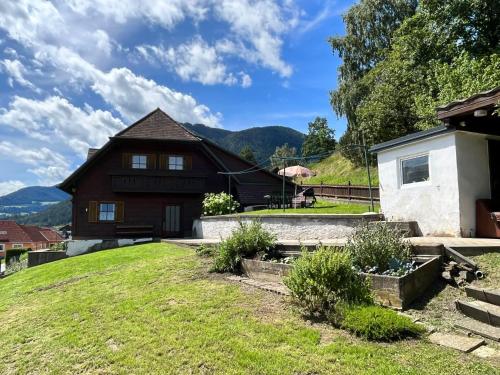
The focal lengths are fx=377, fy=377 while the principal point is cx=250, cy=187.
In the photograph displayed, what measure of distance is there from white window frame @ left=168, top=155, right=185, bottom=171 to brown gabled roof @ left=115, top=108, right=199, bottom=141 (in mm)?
1211

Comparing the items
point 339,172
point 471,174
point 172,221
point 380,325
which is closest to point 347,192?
point 172,221

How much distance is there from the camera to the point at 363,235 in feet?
20.8

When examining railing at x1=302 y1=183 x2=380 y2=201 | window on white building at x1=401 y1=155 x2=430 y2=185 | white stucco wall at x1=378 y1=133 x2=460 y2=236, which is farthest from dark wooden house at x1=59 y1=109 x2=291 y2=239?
window on white building at x1=401 y1=155 x2=430 y2=185

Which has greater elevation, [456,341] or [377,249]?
[377,249]

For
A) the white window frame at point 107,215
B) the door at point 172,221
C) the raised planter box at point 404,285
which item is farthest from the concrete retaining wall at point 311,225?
the white window frame at point 107,215

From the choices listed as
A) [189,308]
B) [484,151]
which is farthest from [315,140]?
[189,308]

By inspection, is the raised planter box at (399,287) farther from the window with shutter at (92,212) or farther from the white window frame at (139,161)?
the window with shutter at (92,212)

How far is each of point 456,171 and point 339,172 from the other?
32.4 metres

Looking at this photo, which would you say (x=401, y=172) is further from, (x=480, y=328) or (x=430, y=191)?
(x=480, y=328)

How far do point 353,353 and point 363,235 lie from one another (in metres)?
2.64

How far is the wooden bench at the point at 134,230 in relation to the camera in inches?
834

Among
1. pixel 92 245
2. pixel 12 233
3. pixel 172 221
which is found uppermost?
pixel 172 221

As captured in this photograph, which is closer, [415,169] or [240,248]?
[240,248]

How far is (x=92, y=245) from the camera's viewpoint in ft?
65.0
